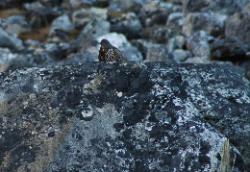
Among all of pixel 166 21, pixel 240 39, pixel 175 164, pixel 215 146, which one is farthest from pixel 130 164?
pixel 166 21

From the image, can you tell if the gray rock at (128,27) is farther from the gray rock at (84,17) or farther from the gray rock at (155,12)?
the gray rock at (84,17)

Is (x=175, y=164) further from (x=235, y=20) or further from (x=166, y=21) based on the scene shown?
(x=166, y=21)

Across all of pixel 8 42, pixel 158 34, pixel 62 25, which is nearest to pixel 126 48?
pixel 158 34

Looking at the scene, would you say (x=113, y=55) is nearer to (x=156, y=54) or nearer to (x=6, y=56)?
(x=156, y=54)

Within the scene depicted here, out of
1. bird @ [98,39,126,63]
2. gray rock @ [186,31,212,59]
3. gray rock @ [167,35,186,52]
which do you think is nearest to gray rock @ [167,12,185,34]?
gray rock @ [167,35,186,52]

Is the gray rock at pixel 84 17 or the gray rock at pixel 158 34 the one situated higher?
the gray rock at pixel 84 17

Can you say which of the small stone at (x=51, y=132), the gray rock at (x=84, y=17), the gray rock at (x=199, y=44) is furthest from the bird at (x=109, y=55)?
the gray rock at (x=84, y=17)

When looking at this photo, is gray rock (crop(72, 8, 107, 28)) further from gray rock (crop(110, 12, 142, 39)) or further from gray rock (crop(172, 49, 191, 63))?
gray rock (crop(172, 49, 191, 63))
